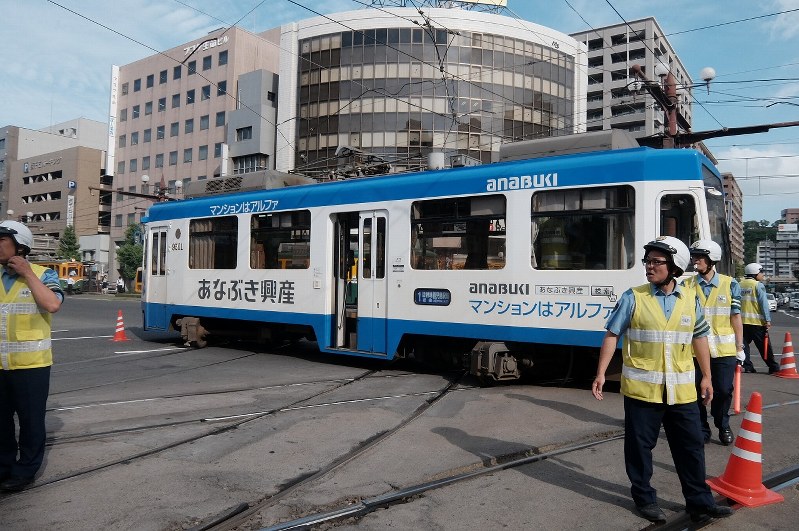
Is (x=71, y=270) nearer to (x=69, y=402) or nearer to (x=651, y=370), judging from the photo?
(x=69, y=402)

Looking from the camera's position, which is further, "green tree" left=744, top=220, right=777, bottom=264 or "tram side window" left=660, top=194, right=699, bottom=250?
"green tree" left=744, top=220, right=777, bottom=264

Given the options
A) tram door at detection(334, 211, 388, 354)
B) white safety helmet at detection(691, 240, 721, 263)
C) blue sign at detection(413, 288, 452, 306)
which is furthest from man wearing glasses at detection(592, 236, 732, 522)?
tram door at detection(334, 211, 388, 354)

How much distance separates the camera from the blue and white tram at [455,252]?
308 inches

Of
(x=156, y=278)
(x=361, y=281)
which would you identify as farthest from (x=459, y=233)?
(x=156, y=278)

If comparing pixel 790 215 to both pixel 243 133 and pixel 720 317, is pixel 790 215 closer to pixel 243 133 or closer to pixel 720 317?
pixel 243 133

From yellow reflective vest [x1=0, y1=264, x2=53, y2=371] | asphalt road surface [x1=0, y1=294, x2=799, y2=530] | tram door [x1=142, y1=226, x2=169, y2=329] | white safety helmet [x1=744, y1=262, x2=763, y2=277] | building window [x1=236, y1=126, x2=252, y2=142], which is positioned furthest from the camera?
building window [x1=236, y1=126, x2=252, y2=142]

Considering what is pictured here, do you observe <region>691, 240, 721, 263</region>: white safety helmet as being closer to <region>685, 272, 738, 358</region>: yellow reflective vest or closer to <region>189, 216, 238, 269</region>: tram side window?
<region>685, 272, 738, 358</region>: yellow reflective vest

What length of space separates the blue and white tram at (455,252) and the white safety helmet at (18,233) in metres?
5.73

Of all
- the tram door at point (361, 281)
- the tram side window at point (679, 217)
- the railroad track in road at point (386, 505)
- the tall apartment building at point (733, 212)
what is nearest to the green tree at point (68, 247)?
the tall apartment building at point (733, 212)

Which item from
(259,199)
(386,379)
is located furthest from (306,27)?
(386,379)

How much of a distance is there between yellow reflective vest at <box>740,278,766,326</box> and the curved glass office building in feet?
106

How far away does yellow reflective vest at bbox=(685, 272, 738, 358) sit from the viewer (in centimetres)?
593

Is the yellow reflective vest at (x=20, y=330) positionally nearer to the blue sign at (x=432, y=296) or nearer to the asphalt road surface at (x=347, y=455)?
the asphalt road surface at (x=347, y=455)

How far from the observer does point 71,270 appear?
185 feet
